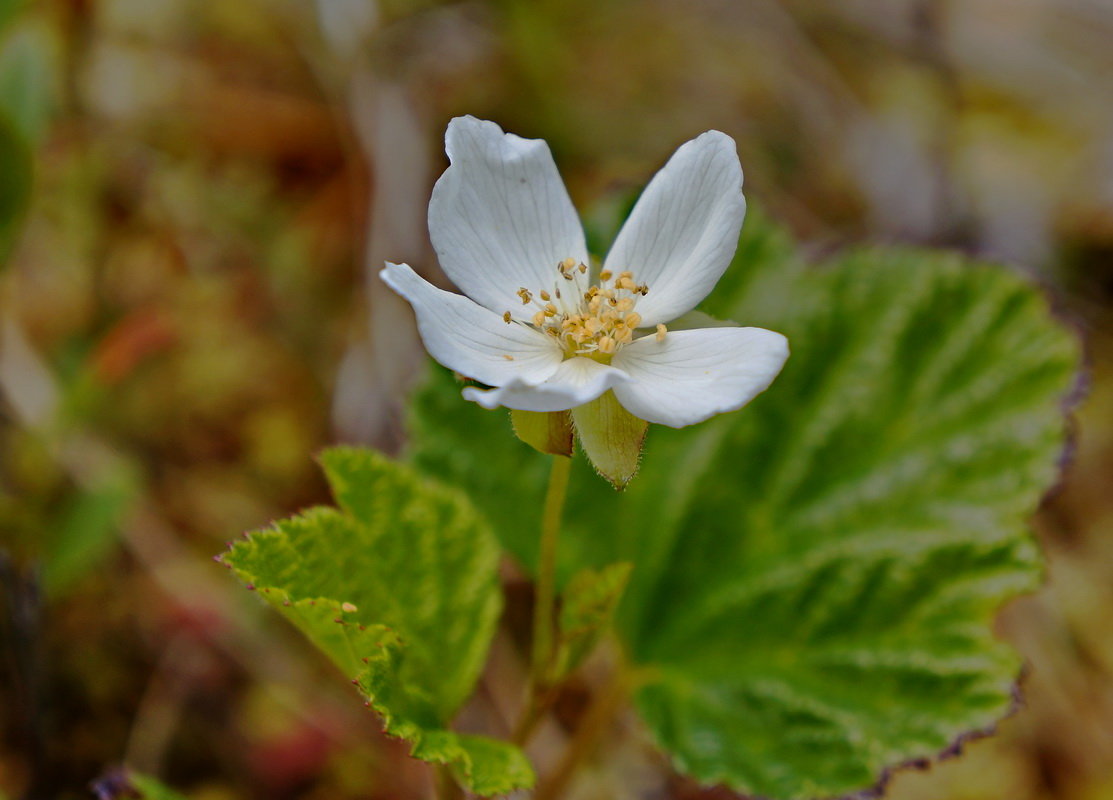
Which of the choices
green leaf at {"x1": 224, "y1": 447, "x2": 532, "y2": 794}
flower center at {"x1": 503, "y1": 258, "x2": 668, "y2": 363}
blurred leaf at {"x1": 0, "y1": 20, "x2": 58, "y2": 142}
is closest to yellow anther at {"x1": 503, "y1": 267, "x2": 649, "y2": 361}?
flower center at {"x1": 503, "y1": 258, "x2": 668, "y2": 363}

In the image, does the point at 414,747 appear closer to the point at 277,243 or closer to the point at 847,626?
the point at 847,626

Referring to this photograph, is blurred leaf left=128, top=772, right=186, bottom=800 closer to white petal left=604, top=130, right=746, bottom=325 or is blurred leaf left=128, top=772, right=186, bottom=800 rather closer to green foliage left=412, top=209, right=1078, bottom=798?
green foliage left=412, top=209, right=1078, bottom=798

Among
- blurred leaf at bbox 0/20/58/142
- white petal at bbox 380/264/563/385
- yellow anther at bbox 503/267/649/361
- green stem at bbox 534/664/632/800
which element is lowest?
green stem at bbox 534/664/632/800

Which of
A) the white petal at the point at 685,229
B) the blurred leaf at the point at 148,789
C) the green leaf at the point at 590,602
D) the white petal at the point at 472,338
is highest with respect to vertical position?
the white petal at the point at 685,229

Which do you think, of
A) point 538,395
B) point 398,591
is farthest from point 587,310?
point 398,591

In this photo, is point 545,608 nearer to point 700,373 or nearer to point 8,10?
point 700,373

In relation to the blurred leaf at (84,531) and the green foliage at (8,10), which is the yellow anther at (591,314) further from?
the green foliage at (8,10)

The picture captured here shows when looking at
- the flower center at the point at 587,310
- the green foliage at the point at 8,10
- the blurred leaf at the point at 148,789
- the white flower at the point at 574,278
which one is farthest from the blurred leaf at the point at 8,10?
the blurred leaf at the point at 148,789
